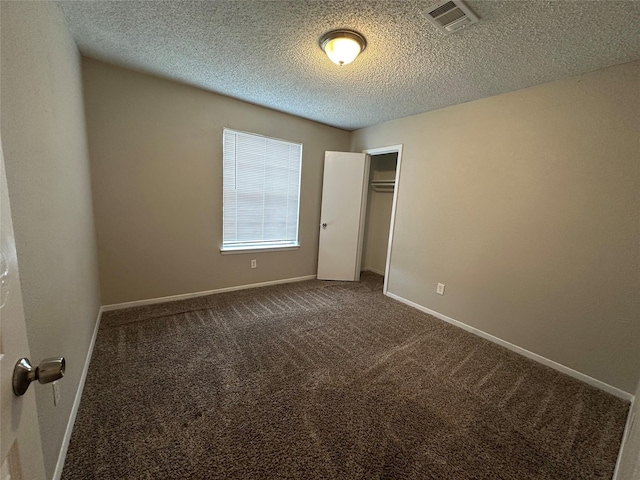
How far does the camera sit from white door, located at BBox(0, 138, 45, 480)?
1.44 ft

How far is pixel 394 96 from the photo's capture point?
2641 mm

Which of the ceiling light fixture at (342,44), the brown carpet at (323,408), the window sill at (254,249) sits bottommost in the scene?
the brown carpet at (323,408)

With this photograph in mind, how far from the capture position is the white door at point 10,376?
439mm

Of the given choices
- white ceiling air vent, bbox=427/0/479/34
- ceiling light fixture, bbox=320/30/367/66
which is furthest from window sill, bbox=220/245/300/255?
white ceiling air vent, bbox=427/0/479/34

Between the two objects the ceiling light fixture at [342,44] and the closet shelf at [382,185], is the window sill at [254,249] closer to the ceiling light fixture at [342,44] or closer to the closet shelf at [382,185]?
the closet shelf at [382,185]

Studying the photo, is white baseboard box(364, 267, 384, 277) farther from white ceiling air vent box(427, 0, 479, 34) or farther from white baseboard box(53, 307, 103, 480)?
white baseboard box(53, 307, 103, 480)

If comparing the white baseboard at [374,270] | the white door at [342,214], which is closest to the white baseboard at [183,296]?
the white door at [342,214]

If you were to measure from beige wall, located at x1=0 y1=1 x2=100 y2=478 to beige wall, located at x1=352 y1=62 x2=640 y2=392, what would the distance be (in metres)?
3.19

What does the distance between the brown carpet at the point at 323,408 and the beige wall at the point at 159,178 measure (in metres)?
0.56

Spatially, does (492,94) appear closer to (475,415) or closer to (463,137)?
(463,137)

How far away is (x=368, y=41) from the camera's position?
5.82 ft

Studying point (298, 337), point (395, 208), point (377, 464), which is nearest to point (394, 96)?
point (395, 208)

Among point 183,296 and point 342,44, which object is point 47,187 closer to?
point 342,44

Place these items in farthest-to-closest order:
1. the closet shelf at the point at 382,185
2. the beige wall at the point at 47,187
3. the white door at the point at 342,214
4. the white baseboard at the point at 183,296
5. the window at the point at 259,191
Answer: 1. the closet shelf at the point at 382,185
2. the white door at the point at 342,214
3. the window at the point at 259,191
4. the white baseboard at the point at 183,296
5. the beige wall at the point at 47,187
